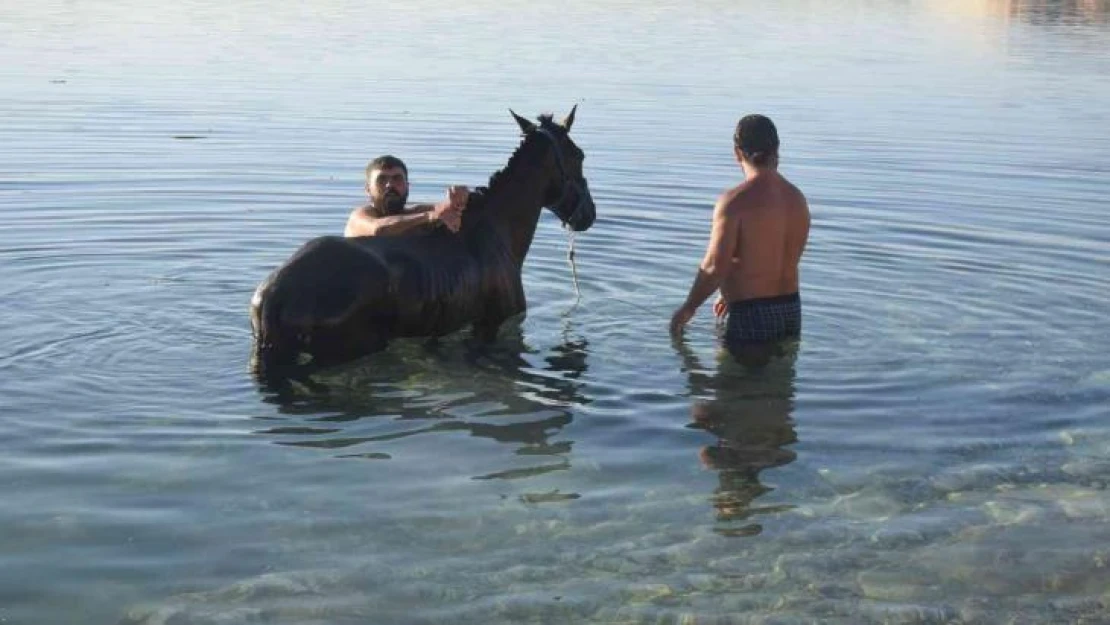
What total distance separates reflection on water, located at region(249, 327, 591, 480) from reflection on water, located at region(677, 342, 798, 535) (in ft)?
2.65

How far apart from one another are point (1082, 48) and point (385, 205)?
3125cm

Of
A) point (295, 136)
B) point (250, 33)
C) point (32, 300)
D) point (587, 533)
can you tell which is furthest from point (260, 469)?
point (250, 33)

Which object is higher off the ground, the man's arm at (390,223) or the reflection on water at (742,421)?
the man's arm at (390,223)

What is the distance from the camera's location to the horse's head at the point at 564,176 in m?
12.8

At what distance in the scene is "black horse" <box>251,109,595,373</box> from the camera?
10.2 m

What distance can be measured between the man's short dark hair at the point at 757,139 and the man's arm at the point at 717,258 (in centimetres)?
35

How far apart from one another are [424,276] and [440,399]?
1.29m

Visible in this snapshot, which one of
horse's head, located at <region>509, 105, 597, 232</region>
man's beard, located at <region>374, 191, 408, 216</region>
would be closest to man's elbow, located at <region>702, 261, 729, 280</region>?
horse's head, located at <region>509, 105, 597, 232</region>

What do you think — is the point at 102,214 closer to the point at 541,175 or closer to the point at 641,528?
the point at 541,175

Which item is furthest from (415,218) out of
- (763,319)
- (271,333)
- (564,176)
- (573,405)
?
(763,319)

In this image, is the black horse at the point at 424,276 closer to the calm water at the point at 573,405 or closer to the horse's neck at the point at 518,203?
the horse's neck at the point at 518,203

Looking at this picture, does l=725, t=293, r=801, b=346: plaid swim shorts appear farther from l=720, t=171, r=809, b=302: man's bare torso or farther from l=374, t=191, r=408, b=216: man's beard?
l=374, t=191, r=408, b=216: man's beard

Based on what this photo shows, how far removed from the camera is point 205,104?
2609cm

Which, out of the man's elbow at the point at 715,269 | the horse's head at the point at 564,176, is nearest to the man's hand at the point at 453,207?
the horse's head at the point at 564,176
